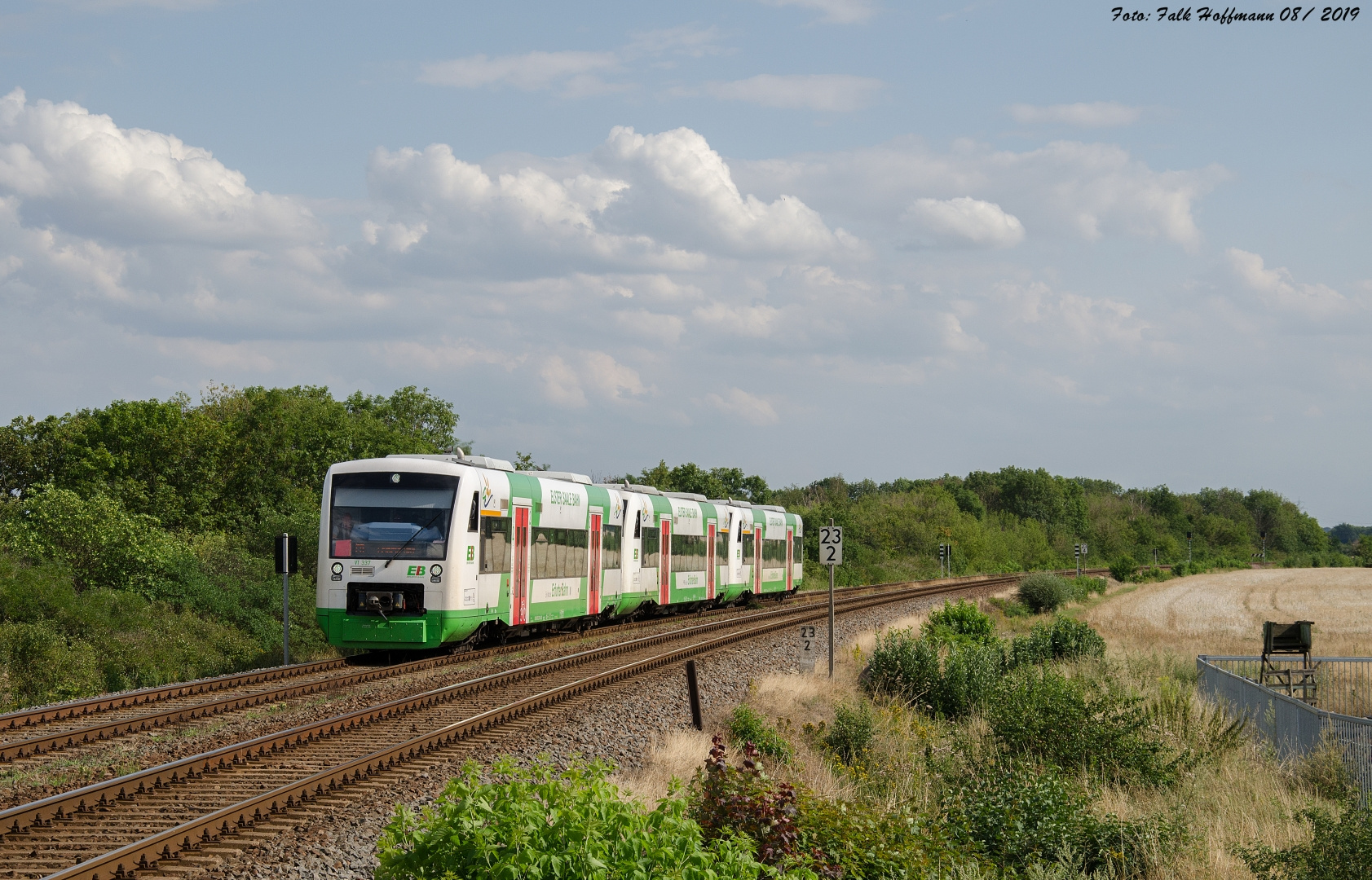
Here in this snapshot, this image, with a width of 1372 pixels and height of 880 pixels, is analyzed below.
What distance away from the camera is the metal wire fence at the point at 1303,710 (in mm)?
12367

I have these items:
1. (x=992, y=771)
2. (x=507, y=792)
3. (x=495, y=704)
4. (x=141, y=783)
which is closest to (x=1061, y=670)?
(x=992, y=771)

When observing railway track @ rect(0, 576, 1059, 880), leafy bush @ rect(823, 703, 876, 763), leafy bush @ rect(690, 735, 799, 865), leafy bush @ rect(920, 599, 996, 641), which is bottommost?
leafy bush @ rect(823, 703, 876, 763)

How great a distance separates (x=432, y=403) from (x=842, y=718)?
64695 mm

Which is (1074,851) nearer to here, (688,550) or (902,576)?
(688,550)

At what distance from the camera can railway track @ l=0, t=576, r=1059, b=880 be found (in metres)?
7.88

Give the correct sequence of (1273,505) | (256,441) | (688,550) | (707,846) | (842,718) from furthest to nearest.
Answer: (1273,505) < (256,441) < (688,550) < (842,718) < (707,846)

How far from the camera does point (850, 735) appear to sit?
566 inches

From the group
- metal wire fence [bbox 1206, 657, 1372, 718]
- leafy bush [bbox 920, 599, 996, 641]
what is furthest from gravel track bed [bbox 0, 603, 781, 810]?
metal wire fence [bbox 1206, 657, 1372, 718]

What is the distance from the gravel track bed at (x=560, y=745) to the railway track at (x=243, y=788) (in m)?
0.26

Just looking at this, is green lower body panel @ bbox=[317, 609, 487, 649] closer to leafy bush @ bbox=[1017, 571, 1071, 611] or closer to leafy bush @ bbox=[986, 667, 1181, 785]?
leafy bush @ bbox=[986, 667, 1181, 785]

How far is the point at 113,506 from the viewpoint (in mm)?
29078

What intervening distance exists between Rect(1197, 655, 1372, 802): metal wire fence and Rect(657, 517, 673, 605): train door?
13.5 metres

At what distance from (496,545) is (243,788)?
10.2m

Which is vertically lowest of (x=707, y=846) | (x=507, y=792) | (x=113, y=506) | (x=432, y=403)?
(x=707, y=846)
